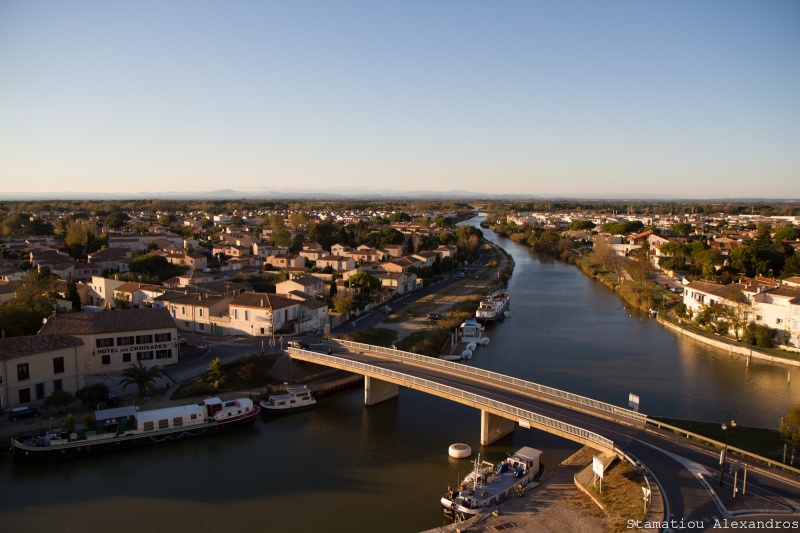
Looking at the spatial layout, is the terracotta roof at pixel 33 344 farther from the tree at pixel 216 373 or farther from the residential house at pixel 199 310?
the residential house at pixel 199 310

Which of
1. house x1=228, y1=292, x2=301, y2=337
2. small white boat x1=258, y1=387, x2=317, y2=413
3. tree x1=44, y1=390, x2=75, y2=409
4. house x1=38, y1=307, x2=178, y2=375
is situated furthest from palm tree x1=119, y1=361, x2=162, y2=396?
house x1=228, y1=292, x2=301, y2=337

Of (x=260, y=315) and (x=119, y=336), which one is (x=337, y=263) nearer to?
(x=260, y=315)

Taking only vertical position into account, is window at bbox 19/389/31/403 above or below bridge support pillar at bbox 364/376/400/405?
above

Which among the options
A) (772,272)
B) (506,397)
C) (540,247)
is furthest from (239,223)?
(506,397)

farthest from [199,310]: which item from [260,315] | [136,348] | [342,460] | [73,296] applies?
[342,460]

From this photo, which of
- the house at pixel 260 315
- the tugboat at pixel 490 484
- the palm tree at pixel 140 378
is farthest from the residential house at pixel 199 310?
the tugboat at pixel 490 484

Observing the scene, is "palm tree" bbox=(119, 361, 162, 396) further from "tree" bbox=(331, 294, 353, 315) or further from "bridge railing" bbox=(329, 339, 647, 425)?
"tree" bbox=(331, 294, 353, 315)
